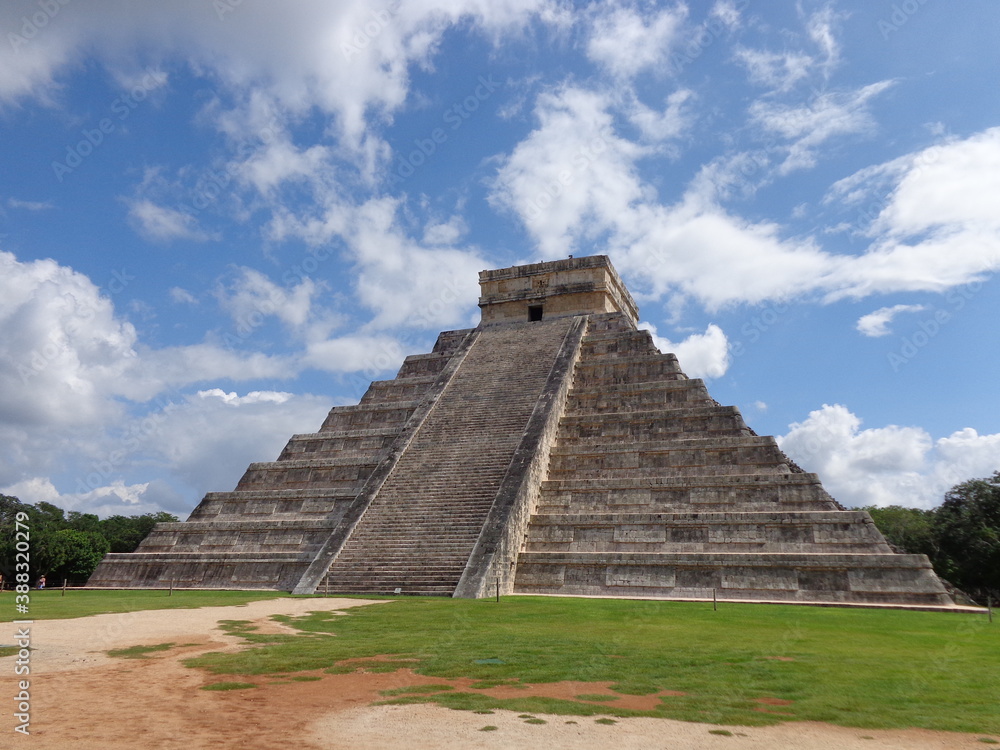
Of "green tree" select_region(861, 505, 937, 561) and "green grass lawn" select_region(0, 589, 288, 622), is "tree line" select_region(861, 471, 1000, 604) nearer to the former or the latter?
"green tree" select_region(861, 505, 937, 561)

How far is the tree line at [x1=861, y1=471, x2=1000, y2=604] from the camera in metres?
22.1

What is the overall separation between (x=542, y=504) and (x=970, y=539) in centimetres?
1464

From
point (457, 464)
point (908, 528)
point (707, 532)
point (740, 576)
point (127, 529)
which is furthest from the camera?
point (127, 529)

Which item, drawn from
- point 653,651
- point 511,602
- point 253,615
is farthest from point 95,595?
point 653,651

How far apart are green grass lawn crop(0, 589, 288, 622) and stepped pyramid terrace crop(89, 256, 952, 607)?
134 cm

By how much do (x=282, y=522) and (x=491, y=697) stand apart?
14.3 meters

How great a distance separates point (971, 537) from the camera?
22562 mm

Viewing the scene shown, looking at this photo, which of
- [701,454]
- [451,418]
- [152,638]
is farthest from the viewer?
[451,418]

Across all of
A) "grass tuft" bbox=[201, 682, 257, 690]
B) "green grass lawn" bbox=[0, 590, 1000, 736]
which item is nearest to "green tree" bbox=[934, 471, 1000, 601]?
"green grass lawn" bbox=[0, 590, 1000, 736]

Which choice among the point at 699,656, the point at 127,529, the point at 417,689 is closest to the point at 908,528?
the point at 699,656

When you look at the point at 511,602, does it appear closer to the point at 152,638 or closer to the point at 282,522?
the point at 152,638

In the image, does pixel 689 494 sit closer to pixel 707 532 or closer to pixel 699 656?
pixel 707 532

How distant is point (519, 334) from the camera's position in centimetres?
2644

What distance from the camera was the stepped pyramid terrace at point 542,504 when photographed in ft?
48.2
